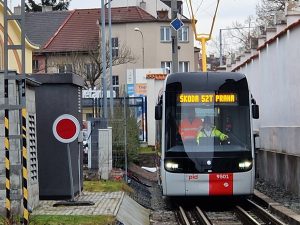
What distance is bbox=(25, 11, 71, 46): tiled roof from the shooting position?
246 feet

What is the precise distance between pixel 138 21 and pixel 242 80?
53.8m

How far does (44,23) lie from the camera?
76625 mm

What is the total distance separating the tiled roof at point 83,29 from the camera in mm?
70500

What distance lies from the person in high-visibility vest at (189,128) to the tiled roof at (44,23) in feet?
190

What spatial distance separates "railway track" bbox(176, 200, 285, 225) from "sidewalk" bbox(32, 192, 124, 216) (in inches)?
61.9

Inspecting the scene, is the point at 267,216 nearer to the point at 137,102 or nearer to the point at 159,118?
the point at 159,118

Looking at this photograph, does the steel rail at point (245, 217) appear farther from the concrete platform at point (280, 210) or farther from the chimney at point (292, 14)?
the chimney at point (292, 14)

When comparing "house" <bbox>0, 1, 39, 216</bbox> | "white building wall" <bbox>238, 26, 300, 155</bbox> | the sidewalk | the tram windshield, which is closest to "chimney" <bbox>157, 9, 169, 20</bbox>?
"white building wall" <bbox>238, 26, 300, 155</bbox>

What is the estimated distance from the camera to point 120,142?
2606 cm

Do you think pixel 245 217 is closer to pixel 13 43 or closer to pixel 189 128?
pixel 189 128

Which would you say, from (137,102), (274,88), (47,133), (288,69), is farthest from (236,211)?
(137,102)

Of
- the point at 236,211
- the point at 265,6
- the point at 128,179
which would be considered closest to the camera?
the point at 236,211

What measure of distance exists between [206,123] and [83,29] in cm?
5721

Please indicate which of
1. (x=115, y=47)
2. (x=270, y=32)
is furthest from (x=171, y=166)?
(x=115, y=47)
